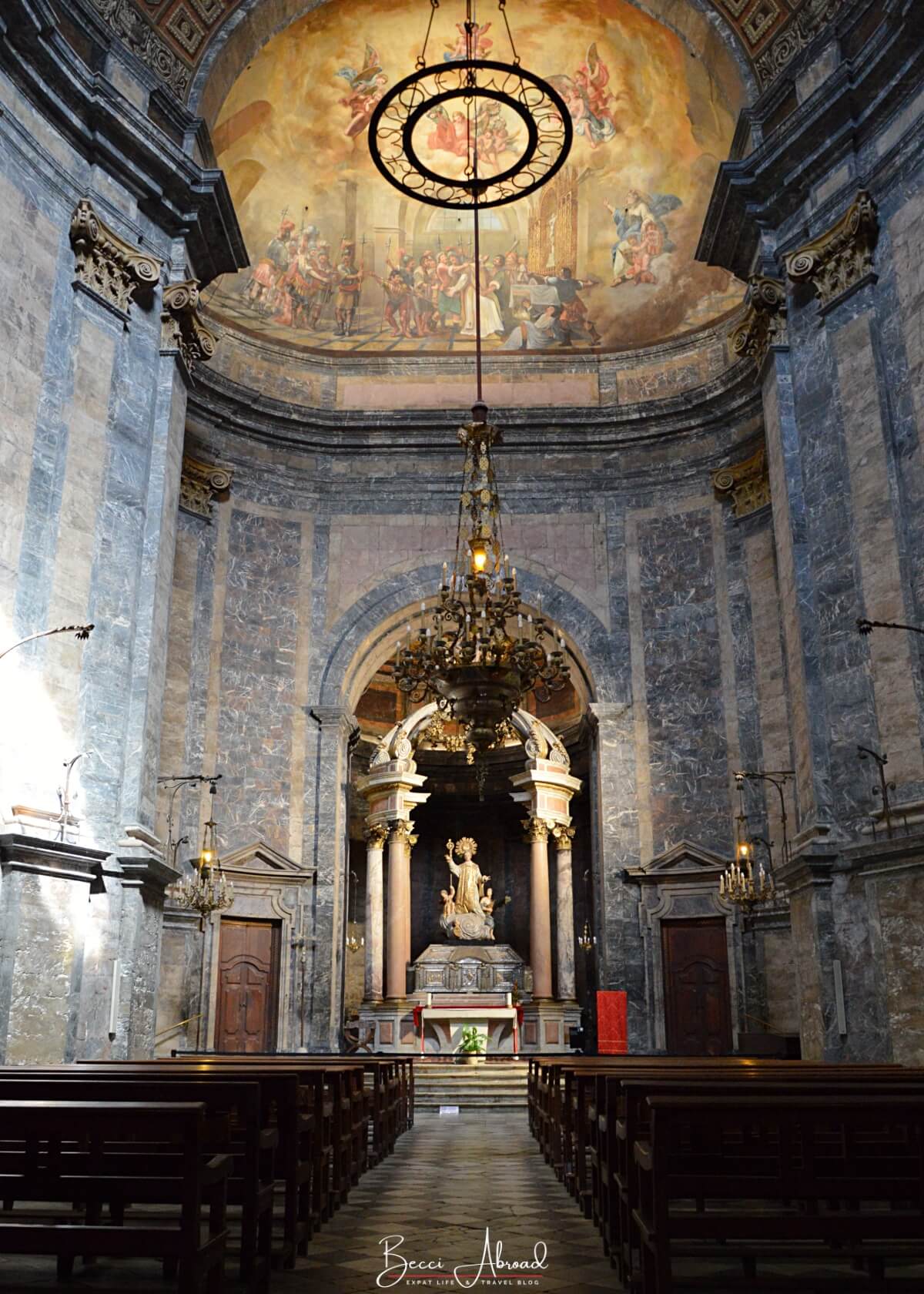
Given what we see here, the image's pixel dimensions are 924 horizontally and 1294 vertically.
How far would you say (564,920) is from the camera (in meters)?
19.7

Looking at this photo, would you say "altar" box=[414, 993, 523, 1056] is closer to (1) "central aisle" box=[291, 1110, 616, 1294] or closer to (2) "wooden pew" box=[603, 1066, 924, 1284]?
(1) "central aisle" box=[291, 1110, 616, 1294]

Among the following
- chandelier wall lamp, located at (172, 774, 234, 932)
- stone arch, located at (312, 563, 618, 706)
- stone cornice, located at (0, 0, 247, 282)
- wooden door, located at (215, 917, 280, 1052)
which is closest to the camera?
stone cornice, located at (0, 0, 247, 282)

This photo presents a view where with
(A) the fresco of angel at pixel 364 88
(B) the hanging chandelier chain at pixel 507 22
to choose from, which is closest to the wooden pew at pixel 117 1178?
(B) the hanging chandelier chain at pixel 507 22

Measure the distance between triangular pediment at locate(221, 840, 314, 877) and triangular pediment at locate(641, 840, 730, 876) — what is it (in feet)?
17.8

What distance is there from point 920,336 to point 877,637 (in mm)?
3013

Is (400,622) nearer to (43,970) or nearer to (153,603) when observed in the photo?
(153,603)

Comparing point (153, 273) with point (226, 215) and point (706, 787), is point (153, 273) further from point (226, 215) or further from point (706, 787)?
point (706, 787)

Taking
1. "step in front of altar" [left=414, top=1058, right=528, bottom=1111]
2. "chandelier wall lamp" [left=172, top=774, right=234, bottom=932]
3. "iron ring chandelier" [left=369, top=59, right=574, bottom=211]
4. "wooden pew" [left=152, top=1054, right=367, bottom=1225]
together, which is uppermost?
"iron ring chandelier" [left=369, top=59, right=574, bottom=211]

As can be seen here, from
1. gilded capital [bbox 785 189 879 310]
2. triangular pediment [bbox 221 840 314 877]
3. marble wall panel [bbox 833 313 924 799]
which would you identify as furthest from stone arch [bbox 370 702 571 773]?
gilded capital [bbox 785 189 879 310]

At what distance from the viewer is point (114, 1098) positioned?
12.8ft

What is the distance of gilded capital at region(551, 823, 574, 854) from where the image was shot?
20.2 metres

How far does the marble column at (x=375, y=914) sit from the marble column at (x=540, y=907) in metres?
2.57

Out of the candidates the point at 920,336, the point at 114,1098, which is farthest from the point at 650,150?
the point at 114,1098

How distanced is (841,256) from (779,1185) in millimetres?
11259
